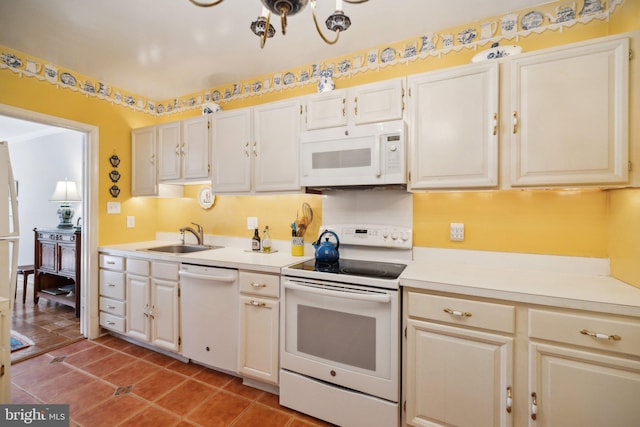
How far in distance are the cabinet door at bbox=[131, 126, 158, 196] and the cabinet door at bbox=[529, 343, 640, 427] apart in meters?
3.32

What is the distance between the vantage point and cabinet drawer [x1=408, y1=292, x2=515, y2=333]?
52.7 inches

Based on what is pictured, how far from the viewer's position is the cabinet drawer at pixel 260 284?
188 cm

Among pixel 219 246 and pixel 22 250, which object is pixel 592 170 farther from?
pixel 22 250

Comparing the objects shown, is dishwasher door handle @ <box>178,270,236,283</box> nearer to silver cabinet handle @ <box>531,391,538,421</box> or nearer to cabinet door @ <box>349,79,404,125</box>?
cabinet door @ <box>349,79,404,125</box>

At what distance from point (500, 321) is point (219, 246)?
2.45m

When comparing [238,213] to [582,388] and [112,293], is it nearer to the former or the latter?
[112,293]

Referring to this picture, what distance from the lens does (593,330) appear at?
119 cm

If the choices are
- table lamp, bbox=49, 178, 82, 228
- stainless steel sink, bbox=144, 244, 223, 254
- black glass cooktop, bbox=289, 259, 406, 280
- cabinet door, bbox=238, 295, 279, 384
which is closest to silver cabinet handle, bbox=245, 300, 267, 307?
cabinet door, bbox=238, 295, 279, 384

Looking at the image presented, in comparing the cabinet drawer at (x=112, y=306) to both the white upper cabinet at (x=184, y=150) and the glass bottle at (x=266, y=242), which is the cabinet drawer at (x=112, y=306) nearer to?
the white upper cabinet at (x=184, y=150)

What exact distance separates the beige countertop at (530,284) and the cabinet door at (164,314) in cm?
187

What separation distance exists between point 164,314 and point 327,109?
213 centimetres

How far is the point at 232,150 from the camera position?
2422 mm

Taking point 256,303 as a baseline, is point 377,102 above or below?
above

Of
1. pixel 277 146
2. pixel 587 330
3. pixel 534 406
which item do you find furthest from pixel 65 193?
pixel 587 330
